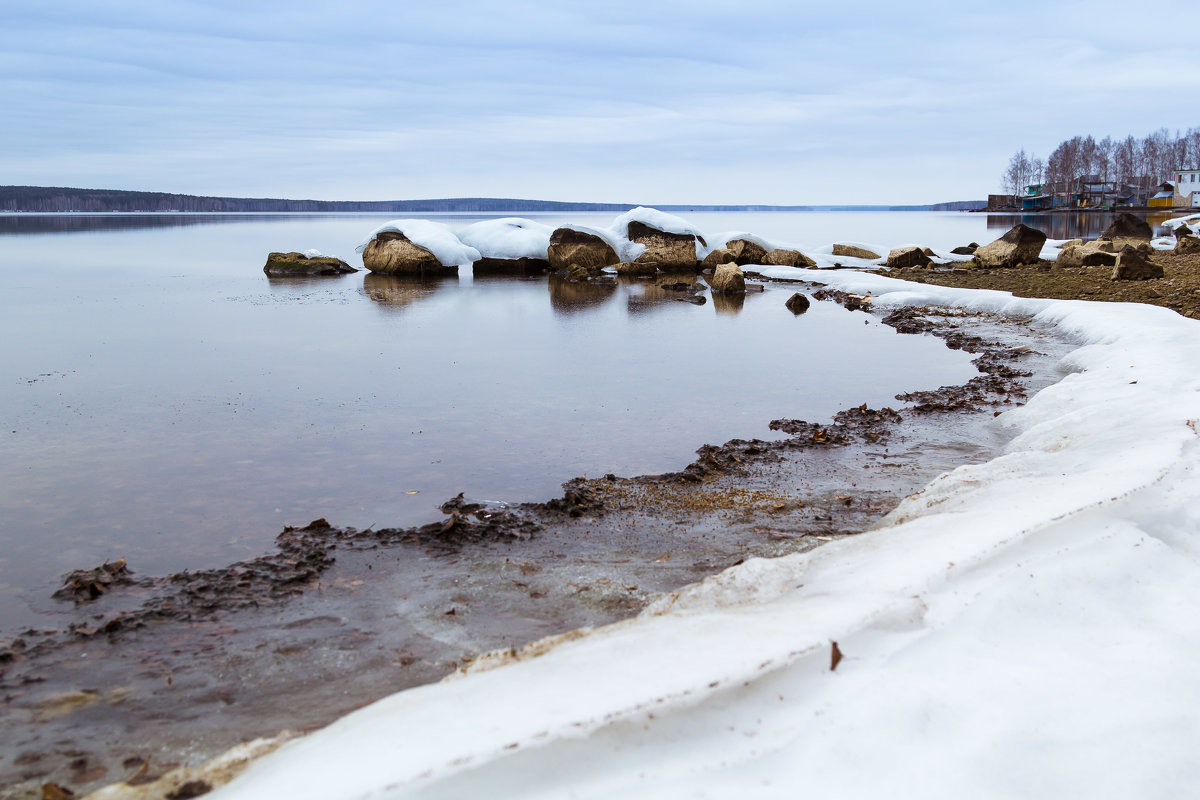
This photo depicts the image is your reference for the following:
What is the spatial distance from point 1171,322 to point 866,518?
23.0 feet

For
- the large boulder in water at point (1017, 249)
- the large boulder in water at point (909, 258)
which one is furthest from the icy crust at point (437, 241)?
the large boulder in water at point (1017, 249)

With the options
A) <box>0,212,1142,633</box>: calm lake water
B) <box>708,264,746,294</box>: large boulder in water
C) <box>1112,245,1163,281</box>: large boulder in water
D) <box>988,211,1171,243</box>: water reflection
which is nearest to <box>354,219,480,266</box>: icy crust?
<box>0,212,1142,633</box>: calm lake water

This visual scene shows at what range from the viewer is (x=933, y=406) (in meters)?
8.02

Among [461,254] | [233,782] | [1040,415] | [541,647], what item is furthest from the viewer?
[461,254]

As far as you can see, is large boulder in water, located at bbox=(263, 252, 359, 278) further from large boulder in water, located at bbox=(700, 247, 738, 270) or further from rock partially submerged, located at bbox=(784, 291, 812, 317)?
rock partially submerged, located at bbox=(784, 291, 812, 317)

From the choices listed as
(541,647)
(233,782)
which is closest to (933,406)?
(541,647)

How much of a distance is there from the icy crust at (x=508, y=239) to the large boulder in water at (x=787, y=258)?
25.1 ft

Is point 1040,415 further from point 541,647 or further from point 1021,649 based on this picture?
point 541,647

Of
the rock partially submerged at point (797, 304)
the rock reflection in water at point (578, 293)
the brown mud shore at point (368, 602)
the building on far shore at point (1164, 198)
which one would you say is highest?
the building on far shore at point (1164, 198)

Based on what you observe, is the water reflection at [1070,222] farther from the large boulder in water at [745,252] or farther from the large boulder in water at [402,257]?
the large boulder in water at [402,257]

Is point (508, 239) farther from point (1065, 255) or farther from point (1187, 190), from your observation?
point (1187, 190)

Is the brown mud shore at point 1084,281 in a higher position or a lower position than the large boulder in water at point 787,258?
lower

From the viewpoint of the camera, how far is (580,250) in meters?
27.1

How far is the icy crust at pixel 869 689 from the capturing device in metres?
2.14
